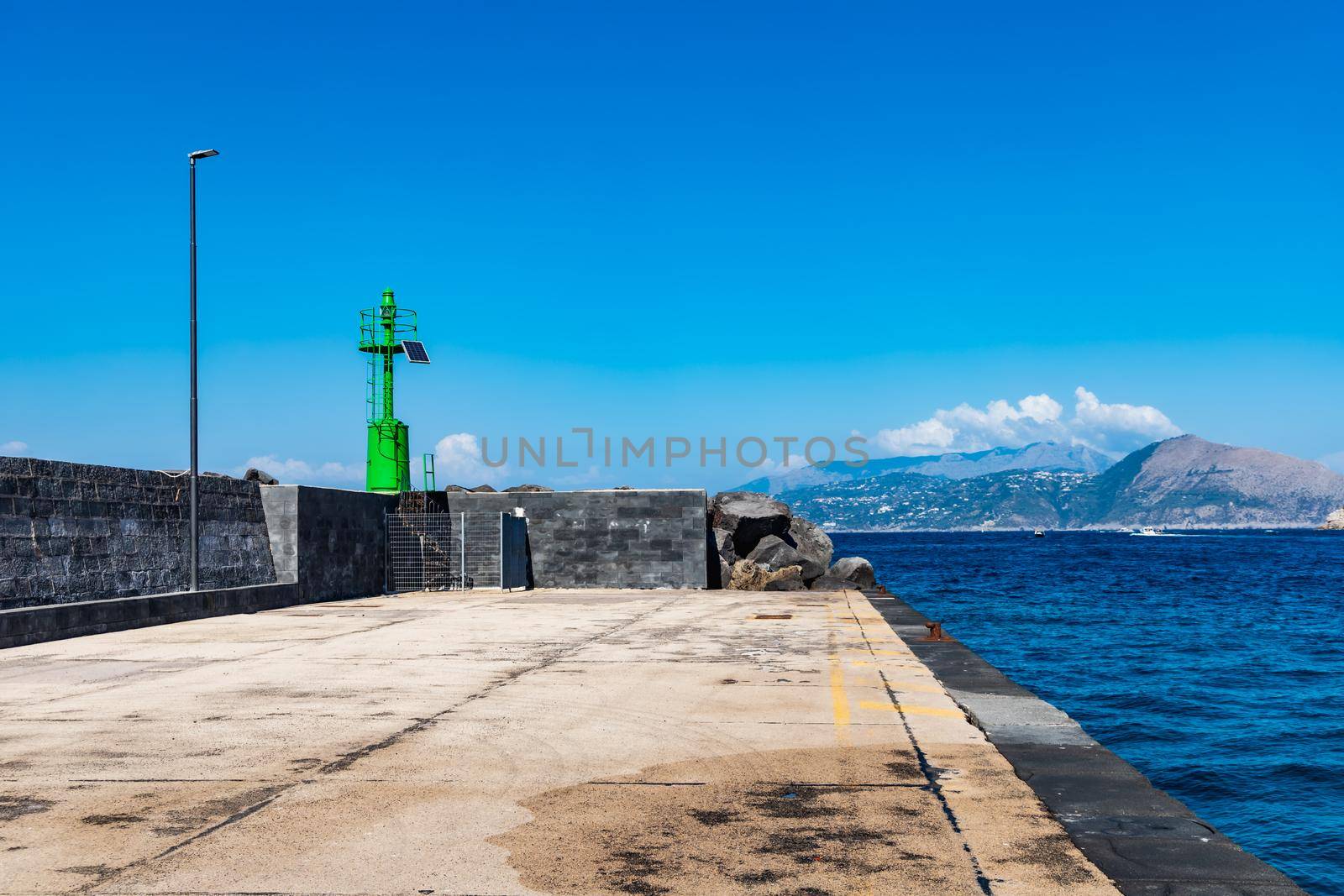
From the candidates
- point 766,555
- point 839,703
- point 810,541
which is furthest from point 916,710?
point 810,541

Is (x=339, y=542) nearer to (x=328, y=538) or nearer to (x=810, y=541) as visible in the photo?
(x=328, y=538)

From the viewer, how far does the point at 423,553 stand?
28.3 meters

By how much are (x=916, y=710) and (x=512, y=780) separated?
3.80 meters

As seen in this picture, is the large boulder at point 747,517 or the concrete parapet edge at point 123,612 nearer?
the concrete parapet edge at point 123,612

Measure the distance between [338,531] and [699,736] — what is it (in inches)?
764

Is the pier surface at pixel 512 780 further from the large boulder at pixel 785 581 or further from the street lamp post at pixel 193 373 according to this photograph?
the large boulder at pixel 785 581

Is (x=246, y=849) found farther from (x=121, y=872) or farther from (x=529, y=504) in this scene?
(x=529, y=504)

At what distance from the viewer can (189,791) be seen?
629 centimetres

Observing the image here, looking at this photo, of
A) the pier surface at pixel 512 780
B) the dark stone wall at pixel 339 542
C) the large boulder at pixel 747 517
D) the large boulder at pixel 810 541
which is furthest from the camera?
the large boulder at pixel 810 541

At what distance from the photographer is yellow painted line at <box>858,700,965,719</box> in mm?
8719

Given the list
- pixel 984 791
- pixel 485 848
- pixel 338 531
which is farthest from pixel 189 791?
pixel 338 531

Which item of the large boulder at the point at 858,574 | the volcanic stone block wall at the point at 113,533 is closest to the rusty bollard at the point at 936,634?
the volcanic stone block wall at the point at 113,533

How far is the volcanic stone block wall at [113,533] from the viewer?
646 inches

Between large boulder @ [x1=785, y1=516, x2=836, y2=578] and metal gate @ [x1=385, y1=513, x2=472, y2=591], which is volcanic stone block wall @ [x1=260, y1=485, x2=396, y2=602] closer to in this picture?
metal gate @ [x1=385, y1=513, x2=472, y2=591]
